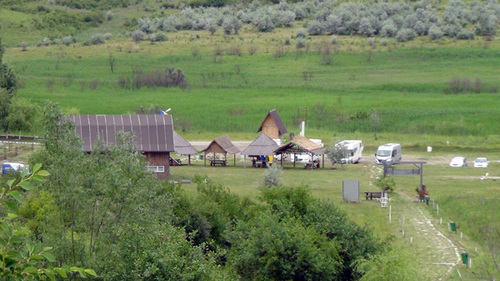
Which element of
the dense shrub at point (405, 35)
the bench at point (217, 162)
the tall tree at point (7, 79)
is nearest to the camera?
the bench at point (217, 162)

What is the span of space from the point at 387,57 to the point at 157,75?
23505mm

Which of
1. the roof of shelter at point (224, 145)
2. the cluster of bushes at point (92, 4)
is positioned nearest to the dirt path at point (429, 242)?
the roof of shelter at point (224, 145)

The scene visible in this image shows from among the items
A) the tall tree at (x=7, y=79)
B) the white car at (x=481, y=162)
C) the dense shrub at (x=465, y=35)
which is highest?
the dense shrub at (x=465, y=35)

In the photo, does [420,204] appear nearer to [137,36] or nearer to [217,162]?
[217,162]

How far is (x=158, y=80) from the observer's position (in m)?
71.7

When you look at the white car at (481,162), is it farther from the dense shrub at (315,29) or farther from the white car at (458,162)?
the dense shrub at (315,29)

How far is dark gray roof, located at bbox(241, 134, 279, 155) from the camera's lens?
42.9 meters

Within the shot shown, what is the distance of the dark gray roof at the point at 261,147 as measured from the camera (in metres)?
42.9

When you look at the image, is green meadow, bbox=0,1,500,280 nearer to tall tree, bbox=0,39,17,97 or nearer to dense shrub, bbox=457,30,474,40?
dense shrub, bbox=457,30,474,40

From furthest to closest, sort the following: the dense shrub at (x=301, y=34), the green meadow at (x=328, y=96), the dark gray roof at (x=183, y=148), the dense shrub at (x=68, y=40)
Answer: the dense shrub at (x=301, y=34) < the dense shrub at (x=68, y=40) < the dark gray roof at (x=183, y=148) < the green meadow at (x=328, y=96)

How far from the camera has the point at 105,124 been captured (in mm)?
36562

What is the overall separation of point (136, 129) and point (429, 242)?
1562cm

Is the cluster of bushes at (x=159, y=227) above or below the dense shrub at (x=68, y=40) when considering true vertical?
below

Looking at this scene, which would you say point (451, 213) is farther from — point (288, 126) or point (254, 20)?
point (254, 20)
